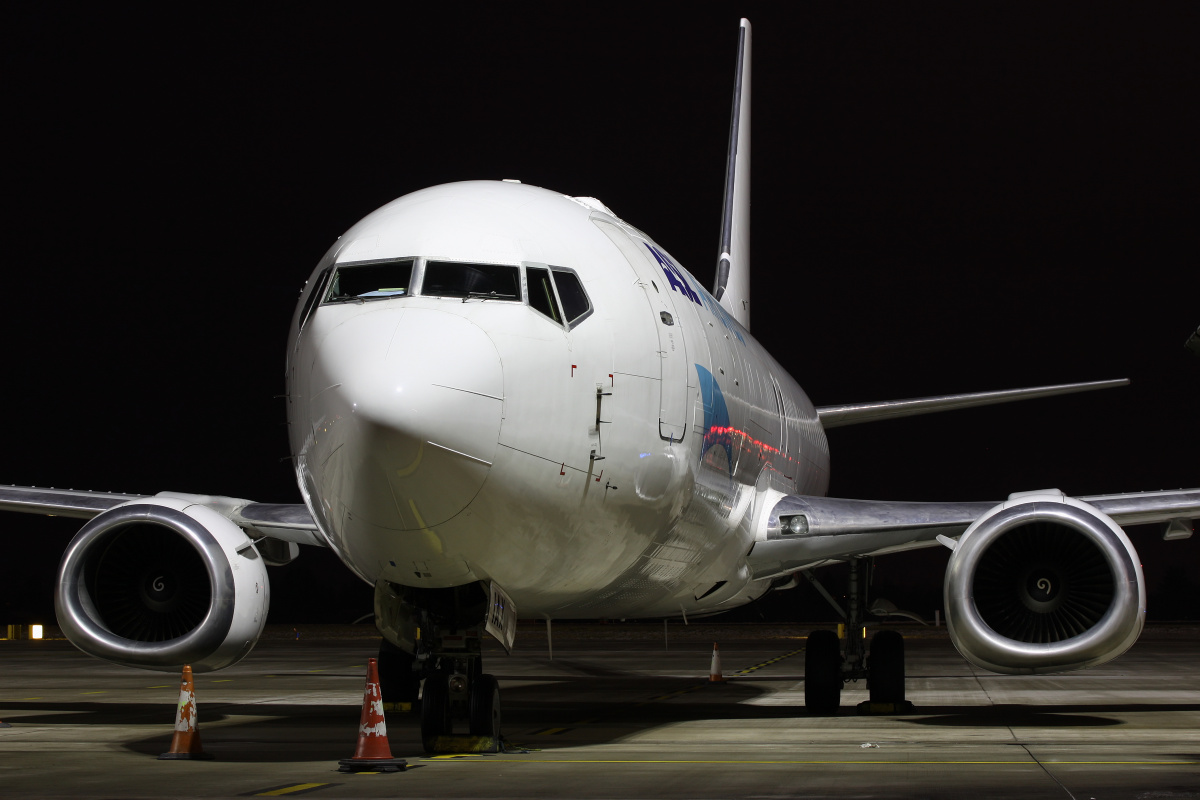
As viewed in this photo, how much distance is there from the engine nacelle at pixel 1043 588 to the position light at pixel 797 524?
190 centimetres

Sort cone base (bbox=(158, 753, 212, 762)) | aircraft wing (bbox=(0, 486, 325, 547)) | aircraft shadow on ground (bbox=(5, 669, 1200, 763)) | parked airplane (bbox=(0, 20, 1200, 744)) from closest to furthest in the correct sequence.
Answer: parked airplane (bbox=(0, 20, 1200, 744)) → cone base (bbox=(158, 753, 212, 762)) → aircraft shadow on ground (bbox=(5, 669, 1200, 763)) → aircraft wing (bbox=(0, 486, 325, 547))

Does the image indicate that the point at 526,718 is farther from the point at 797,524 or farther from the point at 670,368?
the point at 670,368

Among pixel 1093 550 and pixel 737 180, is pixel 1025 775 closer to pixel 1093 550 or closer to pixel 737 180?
pixel 1093 550

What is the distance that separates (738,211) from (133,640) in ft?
52.9

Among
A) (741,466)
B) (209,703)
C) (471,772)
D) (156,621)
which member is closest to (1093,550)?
(741,466)

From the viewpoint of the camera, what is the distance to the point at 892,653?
45.6 ft

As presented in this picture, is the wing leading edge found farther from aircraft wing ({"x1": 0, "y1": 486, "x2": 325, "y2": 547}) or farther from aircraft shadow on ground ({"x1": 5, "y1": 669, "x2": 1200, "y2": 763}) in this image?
aircraft wing ({"x1": 0, "y1": 486, "x2": 325, "y2": 547})

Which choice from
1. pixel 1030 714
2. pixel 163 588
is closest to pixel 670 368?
pixel 163 588

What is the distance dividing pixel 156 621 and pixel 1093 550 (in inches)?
303

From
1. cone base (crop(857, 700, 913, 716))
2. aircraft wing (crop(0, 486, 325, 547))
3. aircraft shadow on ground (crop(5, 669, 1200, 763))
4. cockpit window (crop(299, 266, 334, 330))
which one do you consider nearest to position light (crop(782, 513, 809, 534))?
aircraft shadow on ground (crop(5, 669, 1200, 763))

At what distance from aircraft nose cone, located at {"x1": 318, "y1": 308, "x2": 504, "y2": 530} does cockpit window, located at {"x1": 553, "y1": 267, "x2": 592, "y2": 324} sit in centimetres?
92

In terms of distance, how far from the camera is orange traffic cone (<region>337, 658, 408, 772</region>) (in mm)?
8664

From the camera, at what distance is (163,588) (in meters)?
11.5

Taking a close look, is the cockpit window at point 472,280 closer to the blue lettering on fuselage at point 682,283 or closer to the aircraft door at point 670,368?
the aircraft door at point 670,368
